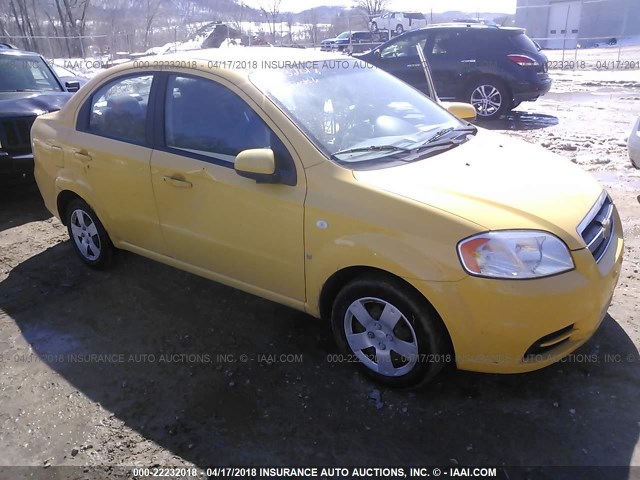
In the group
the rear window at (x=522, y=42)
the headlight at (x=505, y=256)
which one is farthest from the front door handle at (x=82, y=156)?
the rear window at (x=522, y=42)

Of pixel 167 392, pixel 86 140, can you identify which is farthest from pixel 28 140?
pixel 167 392

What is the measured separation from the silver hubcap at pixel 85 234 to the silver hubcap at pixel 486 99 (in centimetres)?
805

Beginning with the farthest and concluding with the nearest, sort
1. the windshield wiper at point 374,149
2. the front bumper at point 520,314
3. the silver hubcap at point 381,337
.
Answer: the windshield wiper at point 374,149 < the silver hubcap at point 381,337 < the front bumper at point 520,314

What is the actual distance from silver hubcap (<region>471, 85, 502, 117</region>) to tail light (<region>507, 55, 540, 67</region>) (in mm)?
598

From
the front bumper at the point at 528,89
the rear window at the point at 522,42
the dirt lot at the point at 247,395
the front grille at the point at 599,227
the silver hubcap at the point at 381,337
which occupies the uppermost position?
the rear window at the point at 522,42

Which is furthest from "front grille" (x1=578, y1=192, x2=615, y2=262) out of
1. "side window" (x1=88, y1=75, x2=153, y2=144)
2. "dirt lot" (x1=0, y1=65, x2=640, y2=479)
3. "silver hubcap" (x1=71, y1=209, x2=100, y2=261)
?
"silver hubcap" (x1=71, y1=209, x2=100, y2=261)

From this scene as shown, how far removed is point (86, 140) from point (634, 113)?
10011 mm

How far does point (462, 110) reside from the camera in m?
4.14

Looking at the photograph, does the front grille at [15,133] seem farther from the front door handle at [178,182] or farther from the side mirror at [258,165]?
the side mirror at [258,165]

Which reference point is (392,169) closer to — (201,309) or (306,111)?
(306,111)

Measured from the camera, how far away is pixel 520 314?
235 cm

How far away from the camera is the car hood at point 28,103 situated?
5918 millimetres

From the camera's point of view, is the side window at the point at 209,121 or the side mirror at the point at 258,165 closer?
the side mirror at the point at 258,165

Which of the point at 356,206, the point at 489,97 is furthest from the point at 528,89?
the point at 356,206
